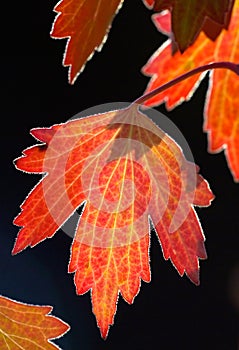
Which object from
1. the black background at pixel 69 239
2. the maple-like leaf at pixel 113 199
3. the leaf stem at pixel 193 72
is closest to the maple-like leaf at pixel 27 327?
the maple-like leaf at pixel 113 199

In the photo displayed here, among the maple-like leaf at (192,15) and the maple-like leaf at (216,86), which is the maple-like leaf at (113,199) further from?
the maple-like leaf at (192,15)

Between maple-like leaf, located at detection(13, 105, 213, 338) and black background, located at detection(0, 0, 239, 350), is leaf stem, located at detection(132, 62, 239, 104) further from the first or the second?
black background, located at detection(0, 0, 239, 350)

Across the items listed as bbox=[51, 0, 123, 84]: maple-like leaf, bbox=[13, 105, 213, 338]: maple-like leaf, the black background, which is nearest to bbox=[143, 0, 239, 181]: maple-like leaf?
bbox=[13, 105, 213, 338]: maple-like leaf

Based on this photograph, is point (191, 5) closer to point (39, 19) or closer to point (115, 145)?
point (115, 145)

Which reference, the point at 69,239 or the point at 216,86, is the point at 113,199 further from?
the point at 69,239

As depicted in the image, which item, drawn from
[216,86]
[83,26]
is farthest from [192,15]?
[216,86]

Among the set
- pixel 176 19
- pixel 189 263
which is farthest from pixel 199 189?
pixel 176 19
